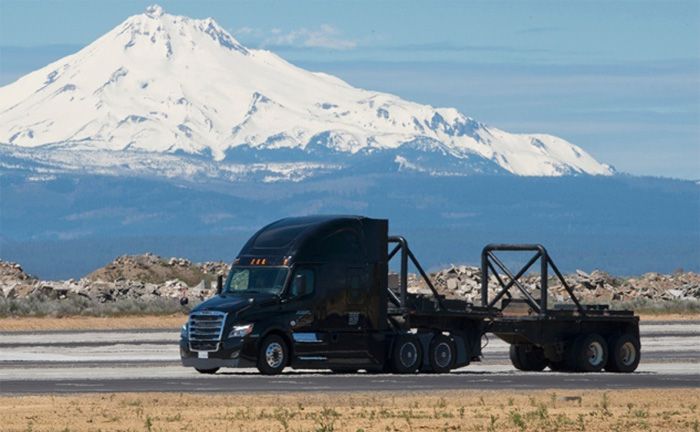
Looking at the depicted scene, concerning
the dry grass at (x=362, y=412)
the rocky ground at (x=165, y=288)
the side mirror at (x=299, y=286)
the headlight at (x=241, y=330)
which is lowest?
the dry grass at (x=362, y=412)

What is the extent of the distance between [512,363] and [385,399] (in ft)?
46.0

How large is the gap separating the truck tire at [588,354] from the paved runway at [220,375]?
2.54 ft

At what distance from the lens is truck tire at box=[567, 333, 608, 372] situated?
4684 cm

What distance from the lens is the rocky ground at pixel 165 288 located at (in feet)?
275

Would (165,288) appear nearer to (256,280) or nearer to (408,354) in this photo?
(408,354)

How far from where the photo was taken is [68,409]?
33.3 metres

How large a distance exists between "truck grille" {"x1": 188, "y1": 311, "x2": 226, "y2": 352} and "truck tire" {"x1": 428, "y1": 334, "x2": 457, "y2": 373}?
18.4ft

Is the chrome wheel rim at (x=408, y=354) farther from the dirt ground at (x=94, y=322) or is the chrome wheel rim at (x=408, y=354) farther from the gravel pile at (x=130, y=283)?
the gravel pile at (x=130, y=283)

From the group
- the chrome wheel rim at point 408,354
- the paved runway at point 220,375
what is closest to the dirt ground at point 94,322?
the paved runway at point 220,375

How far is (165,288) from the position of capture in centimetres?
9500

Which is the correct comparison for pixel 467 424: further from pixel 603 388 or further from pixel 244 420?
pixel 603 388

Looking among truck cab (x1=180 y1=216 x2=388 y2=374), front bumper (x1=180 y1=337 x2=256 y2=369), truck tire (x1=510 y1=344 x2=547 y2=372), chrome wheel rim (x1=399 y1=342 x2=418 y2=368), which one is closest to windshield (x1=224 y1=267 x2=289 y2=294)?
truck cab (x1=180 y1=216 x2=388 y2=374)

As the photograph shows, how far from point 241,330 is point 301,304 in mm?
1734

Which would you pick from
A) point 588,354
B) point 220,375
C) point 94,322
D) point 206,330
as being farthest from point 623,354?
point 94,322
